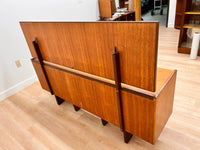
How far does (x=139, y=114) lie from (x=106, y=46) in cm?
49

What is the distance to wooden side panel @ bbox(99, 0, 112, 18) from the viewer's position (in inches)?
132

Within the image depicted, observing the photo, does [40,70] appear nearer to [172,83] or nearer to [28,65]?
[28,65]

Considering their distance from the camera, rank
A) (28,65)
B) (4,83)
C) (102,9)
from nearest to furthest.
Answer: (4,83)
(28,65)
(102,9)

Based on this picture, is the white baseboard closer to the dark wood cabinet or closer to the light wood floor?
the light wood floor

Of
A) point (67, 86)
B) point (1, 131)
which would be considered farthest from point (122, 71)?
point (1, 131)

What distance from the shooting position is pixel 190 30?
2467mm

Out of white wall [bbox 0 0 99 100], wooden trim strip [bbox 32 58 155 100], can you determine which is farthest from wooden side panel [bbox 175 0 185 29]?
wooden trim strip [bbox 32 58 155 100]

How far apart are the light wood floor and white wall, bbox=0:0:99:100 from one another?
25 centimetres

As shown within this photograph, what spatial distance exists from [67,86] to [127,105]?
0.66m

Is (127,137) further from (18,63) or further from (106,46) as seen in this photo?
(18,63)

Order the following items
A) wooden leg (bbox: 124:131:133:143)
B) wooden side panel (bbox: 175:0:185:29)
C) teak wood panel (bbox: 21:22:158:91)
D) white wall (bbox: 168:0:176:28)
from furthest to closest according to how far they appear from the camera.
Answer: white wall (bbox: 168:0:176:28), wooden side panel (bbox: 175:0:185:29), wooden leg (bbox: 124:131:133:143), teak wood panel (bbox: 21:22:158:91)

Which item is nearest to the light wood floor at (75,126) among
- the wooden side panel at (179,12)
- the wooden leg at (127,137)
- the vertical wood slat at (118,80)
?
the wooden leg at (127,137)

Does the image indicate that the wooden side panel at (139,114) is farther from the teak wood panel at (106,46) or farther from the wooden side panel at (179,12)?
the wooden side panel at (179,12)

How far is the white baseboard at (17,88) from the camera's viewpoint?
83.6 inches
